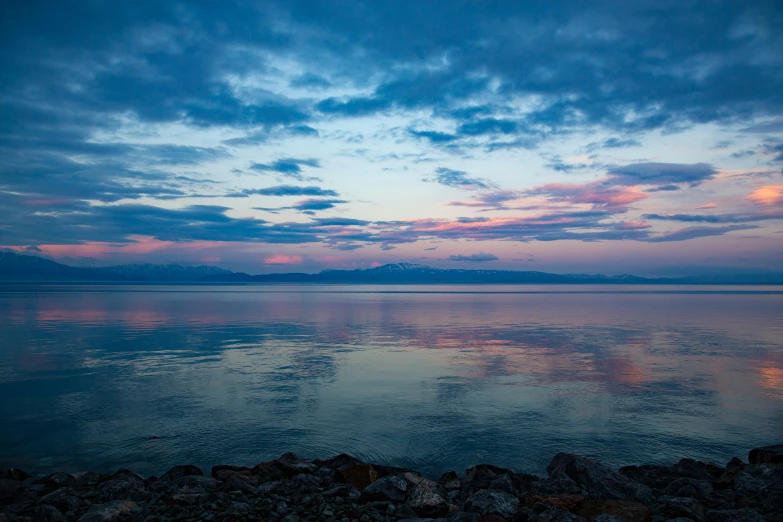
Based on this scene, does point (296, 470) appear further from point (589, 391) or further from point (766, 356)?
point (766, 356)

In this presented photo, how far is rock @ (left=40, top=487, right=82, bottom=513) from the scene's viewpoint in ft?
24.5

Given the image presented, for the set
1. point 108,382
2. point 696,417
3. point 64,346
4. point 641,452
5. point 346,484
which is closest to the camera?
point 346,484

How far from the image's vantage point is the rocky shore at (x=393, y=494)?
7208mm

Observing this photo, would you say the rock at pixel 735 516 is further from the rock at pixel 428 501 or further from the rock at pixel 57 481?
the rock at pixel 57 481

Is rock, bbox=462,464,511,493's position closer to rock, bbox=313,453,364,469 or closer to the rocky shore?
the rocky shore

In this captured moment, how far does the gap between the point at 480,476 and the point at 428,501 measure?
1474 millimetres

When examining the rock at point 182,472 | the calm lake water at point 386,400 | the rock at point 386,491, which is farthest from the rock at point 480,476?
the rock at point 182,472

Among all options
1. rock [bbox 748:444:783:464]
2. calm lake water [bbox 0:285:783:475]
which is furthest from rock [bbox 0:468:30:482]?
rock [bbox 748:444:783:464]

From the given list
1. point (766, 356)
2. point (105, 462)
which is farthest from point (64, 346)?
point (766, 356)

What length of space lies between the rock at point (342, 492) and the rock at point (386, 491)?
0.64 feet

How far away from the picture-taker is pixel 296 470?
906 centimetres

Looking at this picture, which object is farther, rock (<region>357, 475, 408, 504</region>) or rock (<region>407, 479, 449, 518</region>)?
rock (<region>357, 475, 408, 504</region>)

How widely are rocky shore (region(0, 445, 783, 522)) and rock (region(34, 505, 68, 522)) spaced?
14 millimetres

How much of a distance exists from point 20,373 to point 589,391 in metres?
18.5
